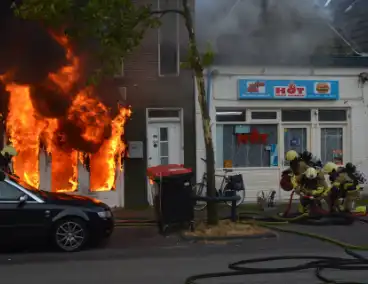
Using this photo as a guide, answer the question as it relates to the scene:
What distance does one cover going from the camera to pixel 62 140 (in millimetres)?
14586

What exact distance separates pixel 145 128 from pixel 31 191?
5.50 metres

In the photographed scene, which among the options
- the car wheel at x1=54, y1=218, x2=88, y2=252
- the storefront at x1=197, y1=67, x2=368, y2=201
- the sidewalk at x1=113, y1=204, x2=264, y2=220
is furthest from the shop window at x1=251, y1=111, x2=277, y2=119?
the car wheel at x1=54, y1=218, x2=88, y2=252

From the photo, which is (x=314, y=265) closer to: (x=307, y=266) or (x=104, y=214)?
(x=307, y=266)

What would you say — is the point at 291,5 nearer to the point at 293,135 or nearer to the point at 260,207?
the point at 293,135

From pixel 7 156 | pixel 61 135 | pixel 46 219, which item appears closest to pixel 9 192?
pixel 46 219

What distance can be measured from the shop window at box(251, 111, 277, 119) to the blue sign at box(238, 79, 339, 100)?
1.41 feet

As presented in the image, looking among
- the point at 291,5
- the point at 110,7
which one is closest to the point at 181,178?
the point at 110,7

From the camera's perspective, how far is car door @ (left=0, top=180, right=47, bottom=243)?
969cm

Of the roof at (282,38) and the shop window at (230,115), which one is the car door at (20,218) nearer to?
the shop window at (230,115)

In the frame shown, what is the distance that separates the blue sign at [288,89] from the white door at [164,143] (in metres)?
2.05

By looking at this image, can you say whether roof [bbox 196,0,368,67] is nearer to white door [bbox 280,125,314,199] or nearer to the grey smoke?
the grey smoke

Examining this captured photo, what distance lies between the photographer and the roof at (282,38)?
15.7 metres

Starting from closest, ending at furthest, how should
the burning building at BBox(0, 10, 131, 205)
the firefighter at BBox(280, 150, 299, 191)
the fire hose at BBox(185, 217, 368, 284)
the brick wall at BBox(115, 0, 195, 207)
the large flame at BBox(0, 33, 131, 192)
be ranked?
the fire hose at BBox(185, 217, 368, 284) < the firefighter at BBox(280, 150, 299, 191) < the burning building at BBox(0, 10, 131, 205) < the large flame at BBox(0, 33, 131, 192) < the brick wall at BBox(115, 0, 195, 207)

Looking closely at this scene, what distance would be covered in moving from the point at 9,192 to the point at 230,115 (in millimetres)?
7524
